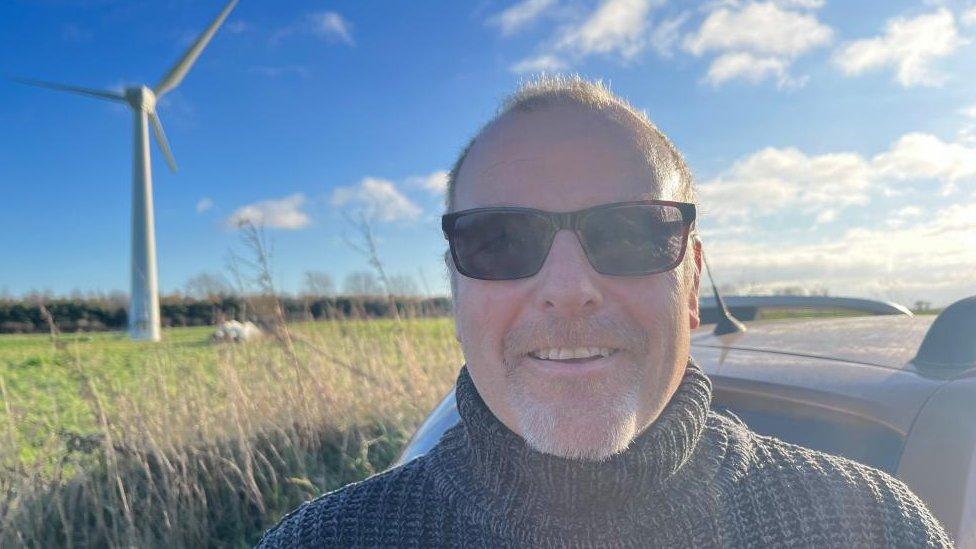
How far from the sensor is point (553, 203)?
1.19 m

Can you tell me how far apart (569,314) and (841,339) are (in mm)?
1212

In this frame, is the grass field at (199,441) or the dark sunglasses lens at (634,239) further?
the grass field at (199,441)

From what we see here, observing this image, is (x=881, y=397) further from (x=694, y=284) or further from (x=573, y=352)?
(x=573, y=352)

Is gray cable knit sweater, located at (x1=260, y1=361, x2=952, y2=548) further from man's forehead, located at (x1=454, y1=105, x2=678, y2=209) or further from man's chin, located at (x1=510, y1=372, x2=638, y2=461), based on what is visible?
man's forehead, located at (x1=454, y1=105, x2=678, y2=209)

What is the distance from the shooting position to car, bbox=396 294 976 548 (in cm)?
134

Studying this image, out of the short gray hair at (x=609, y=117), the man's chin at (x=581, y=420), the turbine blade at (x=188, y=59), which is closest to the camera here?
the man's chin at (x=581, y=420)

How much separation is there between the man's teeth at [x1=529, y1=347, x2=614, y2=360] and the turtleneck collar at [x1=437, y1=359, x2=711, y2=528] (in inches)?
6.0

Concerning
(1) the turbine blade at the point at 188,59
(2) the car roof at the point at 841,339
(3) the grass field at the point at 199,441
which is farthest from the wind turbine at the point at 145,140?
(2) the car roof at the point at 841,339

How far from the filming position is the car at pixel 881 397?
1337 mm

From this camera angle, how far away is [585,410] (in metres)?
1.12

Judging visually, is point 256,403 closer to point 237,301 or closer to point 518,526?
point 237,301

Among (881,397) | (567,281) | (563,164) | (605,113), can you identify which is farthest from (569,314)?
(881,397)

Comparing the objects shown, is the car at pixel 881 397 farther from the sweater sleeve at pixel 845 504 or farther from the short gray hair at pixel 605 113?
the short gray hair at pixel 605 113

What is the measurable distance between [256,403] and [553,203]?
3.98 meters
